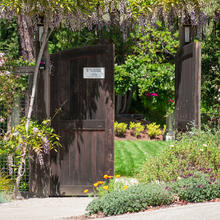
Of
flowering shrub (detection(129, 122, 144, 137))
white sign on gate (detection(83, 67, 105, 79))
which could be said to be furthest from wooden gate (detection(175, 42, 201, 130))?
flowering shrub (detection(129, 122, 144, 137))

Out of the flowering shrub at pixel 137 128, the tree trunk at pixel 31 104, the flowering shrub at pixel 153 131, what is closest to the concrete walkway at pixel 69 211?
the tree trunk at pixel 31 104

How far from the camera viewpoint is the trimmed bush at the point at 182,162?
6.77m

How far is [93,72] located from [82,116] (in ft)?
2.76

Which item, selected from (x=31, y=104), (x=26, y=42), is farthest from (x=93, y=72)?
(x=26, y=42)

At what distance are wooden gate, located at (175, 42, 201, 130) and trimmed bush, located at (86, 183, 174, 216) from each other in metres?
2.47

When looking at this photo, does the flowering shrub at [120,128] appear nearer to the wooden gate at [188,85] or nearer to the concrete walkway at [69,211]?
the wooden gate at [188,85]

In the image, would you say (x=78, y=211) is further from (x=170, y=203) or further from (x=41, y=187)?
(x=41, y=187)

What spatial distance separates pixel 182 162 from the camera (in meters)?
6.91

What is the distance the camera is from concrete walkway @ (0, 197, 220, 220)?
196 inches

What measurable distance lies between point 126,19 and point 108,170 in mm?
3364

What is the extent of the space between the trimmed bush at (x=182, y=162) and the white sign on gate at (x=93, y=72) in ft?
5.91

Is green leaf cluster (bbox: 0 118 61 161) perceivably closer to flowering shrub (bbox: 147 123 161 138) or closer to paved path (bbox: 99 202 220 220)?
paved path (bbox: 99 202 220 220)

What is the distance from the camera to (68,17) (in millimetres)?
7938

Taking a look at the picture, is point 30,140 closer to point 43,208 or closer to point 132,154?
point 43,208
